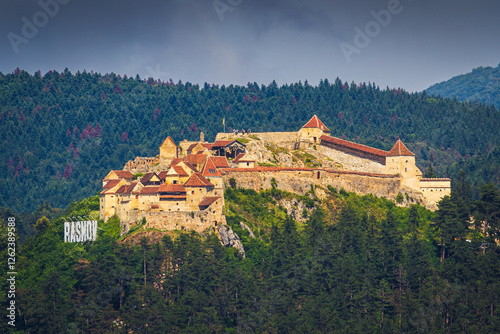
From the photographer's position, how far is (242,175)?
293 ft

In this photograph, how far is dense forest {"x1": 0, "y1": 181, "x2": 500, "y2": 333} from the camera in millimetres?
75812

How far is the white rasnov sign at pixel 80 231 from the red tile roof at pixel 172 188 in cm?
889

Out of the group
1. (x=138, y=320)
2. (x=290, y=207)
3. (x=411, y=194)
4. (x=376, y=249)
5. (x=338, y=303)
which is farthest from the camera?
(x=411, y=194)

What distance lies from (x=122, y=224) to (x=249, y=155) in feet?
58.8

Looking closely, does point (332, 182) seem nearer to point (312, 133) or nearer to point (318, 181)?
point (318, 181)

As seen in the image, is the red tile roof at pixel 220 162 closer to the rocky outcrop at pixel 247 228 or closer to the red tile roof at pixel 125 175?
the rocky outcrop at pixel 247 228

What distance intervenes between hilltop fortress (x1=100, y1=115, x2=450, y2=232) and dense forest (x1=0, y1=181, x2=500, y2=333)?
2.08 meters

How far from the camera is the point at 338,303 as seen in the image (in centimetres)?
7906

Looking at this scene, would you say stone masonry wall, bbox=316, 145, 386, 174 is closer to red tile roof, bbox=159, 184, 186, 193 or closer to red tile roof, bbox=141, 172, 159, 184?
red tile roof, bbox=141, 172, 159, 184

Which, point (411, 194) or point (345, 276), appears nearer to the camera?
point (345, 276)

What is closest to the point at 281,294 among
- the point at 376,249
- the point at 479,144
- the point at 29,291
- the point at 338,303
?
the point at 338,303

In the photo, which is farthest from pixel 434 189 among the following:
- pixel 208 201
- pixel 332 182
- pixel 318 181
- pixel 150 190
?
pixel 150 190

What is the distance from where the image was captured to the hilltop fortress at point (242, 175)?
7969 centimetres

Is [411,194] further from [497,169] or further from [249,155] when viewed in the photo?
[497,169]
